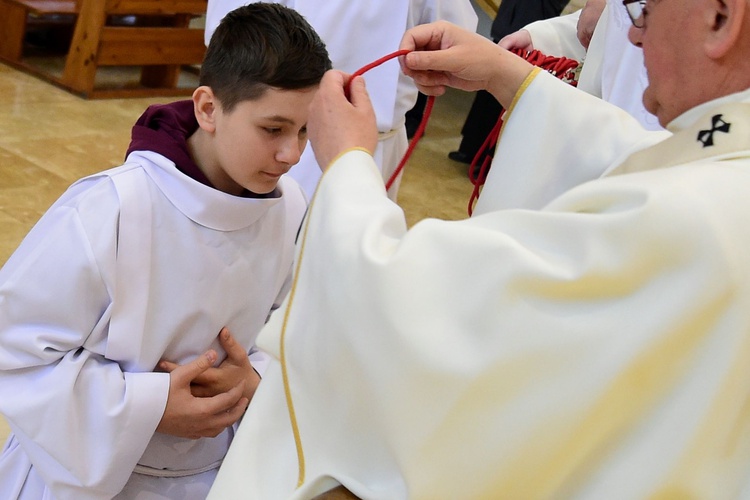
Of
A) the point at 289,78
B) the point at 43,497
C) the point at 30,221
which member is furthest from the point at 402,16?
the point at 43,497

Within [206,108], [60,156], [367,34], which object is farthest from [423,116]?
[60,156]

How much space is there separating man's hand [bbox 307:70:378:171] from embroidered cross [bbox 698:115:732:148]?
44cm

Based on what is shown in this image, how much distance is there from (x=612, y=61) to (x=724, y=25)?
1.32 m

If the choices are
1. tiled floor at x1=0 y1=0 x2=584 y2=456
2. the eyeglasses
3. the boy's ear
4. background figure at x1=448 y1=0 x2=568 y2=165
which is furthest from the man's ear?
background figure at x1=448 y1=0 x2=568 y2=165

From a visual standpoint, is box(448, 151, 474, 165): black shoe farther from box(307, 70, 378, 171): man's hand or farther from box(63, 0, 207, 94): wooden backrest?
box(307, 70, 378, 171): man's hand

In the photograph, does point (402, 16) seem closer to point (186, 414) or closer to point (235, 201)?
point (235, 201)

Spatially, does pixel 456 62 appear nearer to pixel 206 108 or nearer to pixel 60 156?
pixel 206 108

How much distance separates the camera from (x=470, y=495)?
3.73 feet

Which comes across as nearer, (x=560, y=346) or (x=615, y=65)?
(x=560, y=346)

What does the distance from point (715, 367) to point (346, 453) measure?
45cm

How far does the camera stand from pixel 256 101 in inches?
75.4

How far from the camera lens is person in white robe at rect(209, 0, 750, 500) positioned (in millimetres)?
1085

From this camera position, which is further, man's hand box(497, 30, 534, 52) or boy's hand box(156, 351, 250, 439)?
man's hand box(497, 30, 534, 52)

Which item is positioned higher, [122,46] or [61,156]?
[122,46]
